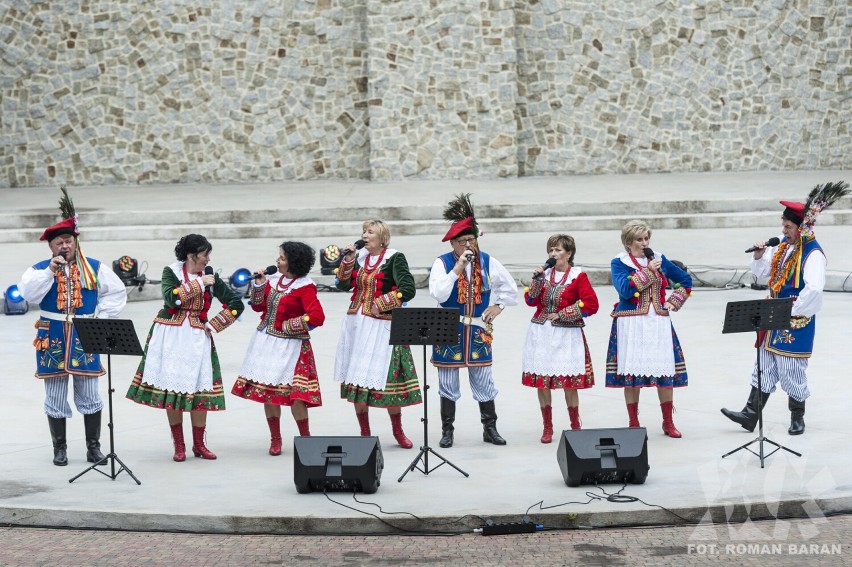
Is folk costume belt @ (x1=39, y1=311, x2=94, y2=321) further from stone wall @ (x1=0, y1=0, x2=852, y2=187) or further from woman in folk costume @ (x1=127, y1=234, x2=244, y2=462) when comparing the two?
stone wall @ (x1=0, y1=0, x2=852, y2=187)

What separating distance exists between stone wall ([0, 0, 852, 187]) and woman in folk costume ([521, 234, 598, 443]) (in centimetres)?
1410

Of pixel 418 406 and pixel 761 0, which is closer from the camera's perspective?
pixel 418 406

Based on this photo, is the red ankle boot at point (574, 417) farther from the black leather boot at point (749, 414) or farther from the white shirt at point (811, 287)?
the white shirt at point (811, 287)

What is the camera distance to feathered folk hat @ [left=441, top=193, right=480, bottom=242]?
28.7 ft

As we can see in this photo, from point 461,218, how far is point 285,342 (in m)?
1.50

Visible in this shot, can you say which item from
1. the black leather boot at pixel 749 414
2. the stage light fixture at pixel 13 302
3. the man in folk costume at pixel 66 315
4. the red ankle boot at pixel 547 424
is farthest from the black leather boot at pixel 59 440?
the stage light fixture at pixel 13 302

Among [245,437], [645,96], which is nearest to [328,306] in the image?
[245,437]

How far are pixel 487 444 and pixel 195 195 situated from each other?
1344cm

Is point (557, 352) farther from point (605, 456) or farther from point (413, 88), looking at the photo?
point (413, 88)

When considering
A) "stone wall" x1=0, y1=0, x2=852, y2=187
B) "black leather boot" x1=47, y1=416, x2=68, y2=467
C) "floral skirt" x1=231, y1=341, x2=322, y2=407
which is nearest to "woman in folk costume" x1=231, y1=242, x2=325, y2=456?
"floral skirt" x1=231, y1=341, x2=322, y2=407

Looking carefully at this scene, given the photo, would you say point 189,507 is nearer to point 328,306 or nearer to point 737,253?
point 328,306

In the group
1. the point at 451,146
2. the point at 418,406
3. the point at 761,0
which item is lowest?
the point at 418,406

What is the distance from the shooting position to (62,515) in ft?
23.9

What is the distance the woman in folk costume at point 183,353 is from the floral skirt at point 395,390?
89 centimetres
